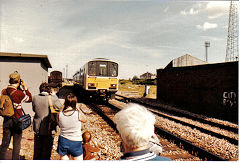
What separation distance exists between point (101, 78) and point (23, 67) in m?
6.84

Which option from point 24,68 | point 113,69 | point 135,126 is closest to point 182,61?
point 113,69

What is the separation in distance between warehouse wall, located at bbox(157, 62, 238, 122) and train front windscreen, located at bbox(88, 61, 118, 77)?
512cm

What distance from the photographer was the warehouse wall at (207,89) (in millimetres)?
10250

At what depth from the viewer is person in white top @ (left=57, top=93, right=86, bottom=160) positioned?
2824 mm

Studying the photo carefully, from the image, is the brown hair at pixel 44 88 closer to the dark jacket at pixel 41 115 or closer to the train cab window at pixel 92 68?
the dark jacket at pixel 41 115

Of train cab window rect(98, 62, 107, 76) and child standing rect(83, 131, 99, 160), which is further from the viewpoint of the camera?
train cab window rect(98, 62, 107, 76)

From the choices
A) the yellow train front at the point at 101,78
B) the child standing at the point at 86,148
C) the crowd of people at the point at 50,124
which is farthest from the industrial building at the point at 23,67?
the yellow train front at the point at 101,78

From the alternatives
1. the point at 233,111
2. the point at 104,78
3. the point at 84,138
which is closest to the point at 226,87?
the point at 233,111

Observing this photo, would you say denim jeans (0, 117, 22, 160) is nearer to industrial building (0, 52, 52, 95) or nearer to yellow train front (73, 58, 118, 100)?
industrial building (0, 52, 52, 95)

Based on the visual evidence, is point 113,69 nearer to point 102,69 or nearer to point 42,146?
point 102,69

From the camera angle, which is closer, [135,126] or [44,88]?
[135,126]

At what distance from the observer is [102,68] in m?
13.3

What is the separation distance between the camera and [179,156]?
4754 millimetres

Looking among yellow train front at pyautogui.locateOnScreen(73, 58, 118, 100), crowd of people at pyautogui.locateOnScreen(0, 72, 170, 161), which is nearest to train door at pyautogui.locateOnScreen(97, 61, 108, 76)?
yellow train front at pyautogui.locateOnScreen(73, 58, 118, 100)
